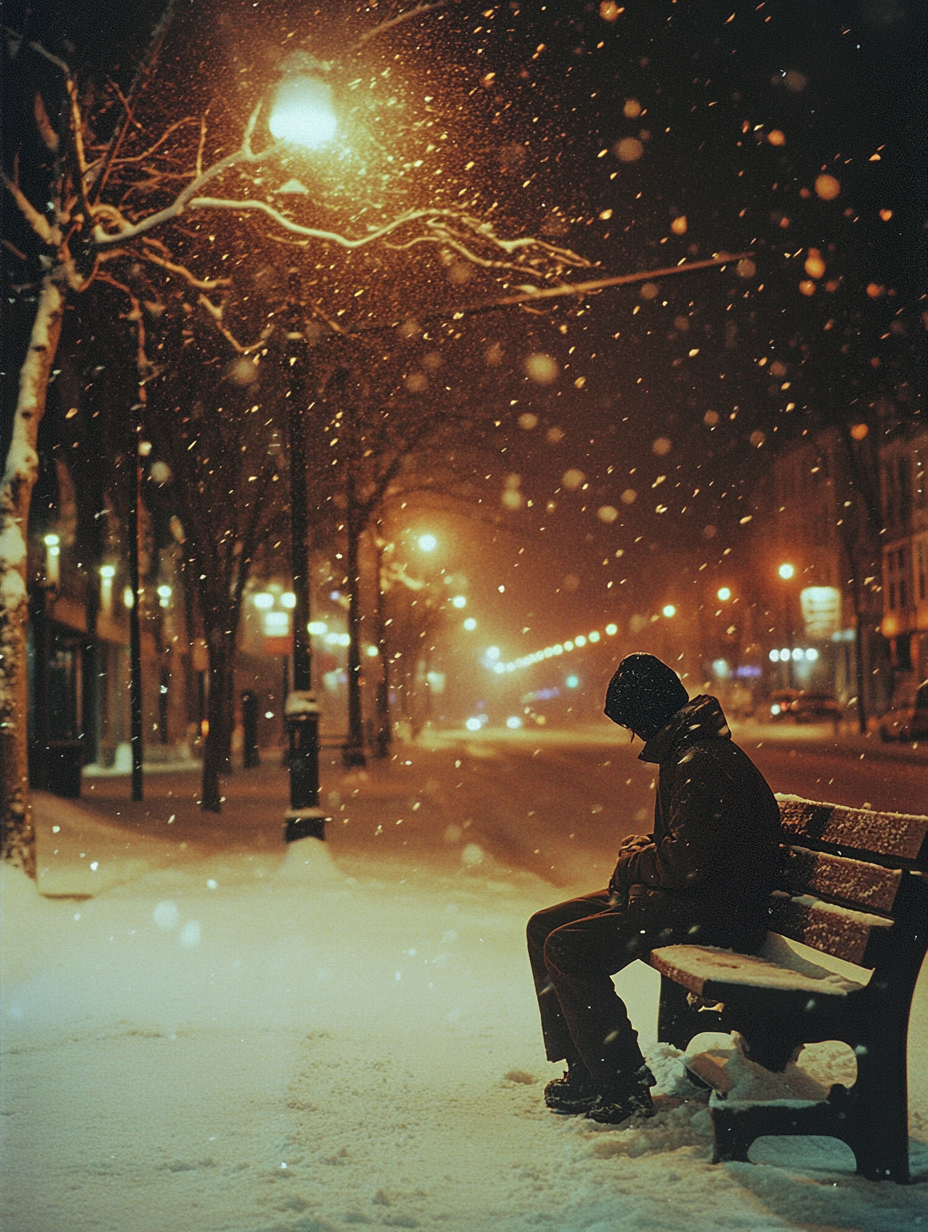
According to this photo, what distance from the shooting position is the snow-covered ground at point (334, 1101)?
3.71 metres

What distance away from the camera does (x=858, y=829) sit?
14.4 feet

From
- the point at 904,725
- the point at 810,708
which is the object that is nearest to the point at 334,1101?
the point at 904,725

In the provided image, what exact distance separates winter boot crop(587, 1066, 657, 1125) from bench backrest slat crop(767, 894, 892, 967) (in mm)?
784

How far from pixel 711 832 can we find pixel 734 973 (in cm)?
47

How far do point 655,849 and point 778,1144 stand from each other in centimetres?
108

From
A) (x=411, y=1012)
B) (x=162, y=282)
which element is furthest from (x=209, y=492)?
(x=411, y=1012)

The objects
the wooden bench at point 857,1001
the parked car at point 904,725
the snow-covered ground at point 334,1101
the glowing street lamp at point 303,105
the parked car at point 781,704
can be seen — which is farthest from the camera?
the parked car at point 781,704

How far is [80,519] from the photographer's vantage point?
36.9 meters

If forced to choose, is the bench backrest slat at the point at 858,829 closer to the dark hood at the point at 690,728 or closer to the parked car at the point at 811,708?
the dark hood at the point at 690,728

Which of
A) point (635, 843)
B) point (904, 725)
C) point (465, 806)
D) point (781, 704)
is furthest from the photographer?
point (781, 704)

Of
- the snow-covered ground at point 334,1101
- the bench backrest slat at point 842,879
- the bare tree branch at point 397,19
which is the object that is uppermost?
the bare tree branch at point 397,19

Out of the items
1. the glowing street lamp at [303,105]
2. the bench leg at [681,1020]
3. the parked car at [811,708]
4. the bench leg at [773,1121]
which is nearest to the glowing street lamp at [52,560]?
the glowing street lamp at [303,105]

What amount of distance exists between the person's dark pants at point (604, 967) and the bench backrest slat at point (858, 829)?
2.04 ft

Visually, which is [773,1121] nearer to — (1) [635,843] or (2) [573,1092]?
(2) [573,1092]
